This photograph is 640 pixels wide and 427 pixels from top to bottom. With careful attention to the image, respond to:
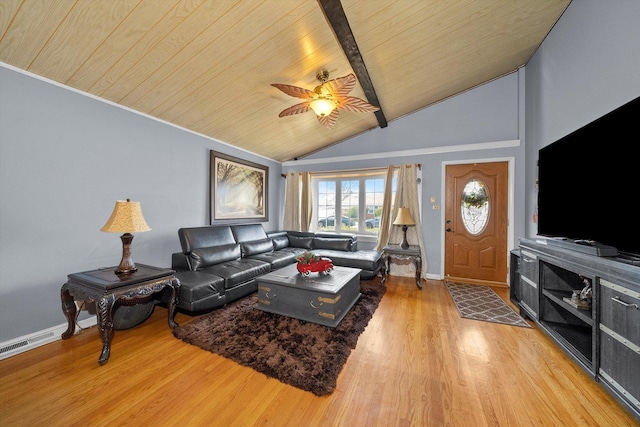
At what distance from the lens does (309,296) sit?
244 centimetres

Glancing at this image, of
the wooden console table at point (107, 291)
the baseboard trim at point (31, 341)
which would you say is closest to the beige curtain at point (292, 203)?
the wooden console table at point (107, 291)

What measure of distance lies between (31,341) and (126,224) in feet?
4.14

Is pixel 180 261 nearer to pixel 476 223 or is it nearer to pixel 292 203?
pixel 292 203

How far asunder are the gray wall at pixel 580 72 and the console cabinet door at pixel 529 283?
129 centimetres

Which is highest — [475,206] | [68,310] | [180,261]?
[475,206]

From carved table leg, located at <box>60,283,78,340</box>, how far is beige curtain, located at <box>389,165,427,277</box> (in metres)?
4.33

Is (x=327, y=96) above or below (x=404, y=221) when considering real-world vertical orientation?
above

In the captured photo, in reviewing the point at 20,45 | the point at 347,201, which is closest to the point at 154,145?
the point at 20,45

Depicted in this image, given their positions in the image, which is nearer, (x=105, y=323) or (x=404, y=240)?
(x=105, y=323)

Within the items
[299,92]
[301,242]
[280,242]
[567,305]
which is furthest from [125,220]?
[567,305]

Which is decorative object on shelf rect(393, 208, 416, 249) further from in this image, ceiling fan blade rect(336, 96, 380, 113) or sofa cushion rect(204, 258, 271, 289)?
sofa cushion rect(204, 258, 271, 289)

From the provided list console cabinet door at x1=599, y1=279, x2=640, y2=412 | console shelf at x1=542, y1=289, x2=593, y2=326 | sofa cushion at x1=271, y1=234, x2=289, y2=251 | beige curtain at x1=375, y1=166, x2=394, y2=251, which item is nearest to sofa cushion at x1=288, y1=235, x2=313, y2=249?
sofa cushion at x1=271, y1=234, x2=289, y2=251

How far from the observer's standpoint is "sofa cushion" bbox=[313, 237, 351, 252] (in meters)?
4.41

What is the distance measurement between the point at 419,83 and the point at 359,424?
408 centimetres
